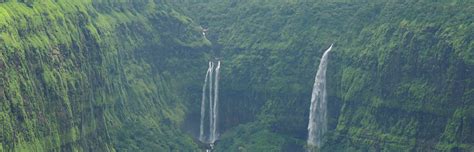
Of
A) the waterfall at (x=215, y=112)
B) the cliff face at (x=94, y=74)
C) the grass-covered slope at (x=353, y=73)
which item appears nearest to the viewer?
the cliff face at (x=94, y=74)

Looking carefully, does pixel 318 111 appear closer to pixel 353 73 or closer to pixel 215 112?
pixel 353 73

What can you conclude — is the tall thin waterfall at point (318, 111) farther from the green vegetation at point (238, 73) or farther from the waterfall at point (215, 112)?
the waterfall at point (215, 112)

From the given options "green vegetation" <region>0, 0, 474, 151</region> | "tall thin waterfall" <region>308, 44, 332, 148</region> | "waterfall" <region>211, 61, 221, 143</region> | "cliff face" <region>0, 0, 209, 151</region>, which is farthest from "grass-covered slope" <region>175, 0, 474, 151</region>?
"cliff face" <region>0, 0, 209, 151</region>

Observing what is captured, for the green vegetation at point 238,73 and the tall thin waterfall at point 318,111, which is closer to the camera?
the green vegetation at point 238,73

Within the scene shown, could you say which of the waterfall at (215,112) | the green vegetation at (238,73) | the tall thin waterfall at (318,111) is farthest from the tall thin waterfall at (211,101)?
the tall thin waterfall at (318,111)

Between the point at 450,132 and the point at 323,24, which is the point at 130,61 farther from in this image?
the point at 450,132

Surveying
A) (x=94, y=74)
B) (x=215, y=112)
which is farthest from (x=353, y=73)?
(x=94, y=74)

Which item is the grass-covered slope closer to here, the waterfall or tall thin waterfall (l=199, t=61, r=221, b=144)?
the waterfall
